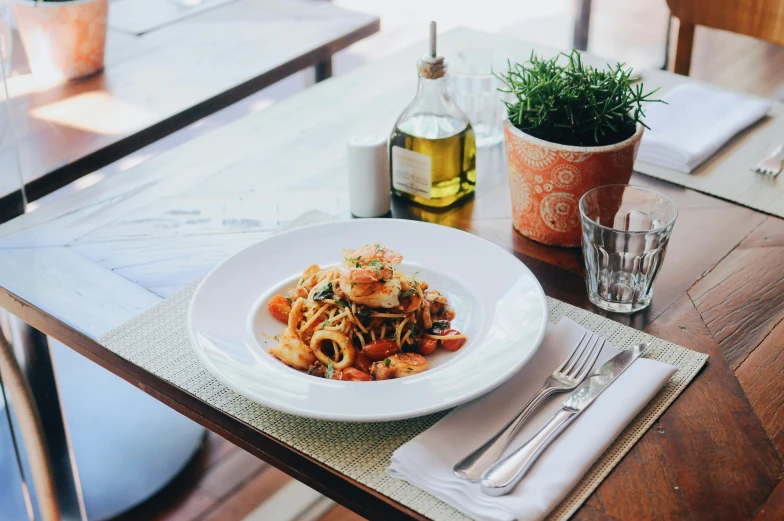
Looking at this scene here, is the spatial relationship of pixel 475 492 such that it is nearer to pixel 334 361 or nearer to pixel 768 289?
pixel 334 361

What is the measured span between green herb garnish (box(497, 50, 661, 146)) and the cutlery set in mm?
302

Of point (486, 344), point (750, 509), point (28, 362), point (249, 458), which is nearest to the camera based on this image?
point (750, 509)

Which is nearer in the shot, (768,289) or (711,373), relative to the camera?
(711,373)

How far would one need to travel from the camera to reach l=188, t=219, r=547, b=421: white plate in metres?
0.82

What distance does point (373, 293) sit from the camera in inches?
36.2

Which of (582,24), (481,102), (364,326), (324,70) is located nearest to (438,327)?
(364,326)

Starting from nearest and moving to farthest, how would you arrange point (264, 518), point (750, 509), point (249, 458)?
point (750, 509), point (264, 518), point (249, 458)

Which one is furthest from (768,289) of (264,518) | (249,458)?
(249,458)

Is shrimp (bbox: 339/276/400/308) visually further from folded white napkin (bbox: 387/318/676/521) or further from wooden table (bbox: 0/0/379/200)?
wooden table (bbox: 0/0/379/200)

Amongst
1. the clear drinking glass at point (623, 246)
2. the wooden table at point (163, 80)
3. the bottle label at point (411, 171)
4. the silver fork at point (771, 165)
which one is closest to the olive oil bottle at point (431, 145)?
the bottle label at point (411, 171)

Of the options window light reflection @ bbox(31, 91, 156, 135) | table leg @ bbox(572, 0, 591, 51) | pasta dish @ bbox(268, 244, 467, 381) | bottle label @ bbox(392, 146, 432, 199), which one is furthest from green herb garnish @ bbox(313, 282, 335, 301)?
table leg @ bbox(572, 0, 591, 51)

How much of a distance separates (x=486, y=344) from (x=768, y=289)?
0.41 m

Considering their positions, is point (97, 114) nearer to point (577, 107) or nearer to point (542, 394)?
point (577, 107)

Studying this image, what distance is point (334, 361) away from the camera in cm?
91
